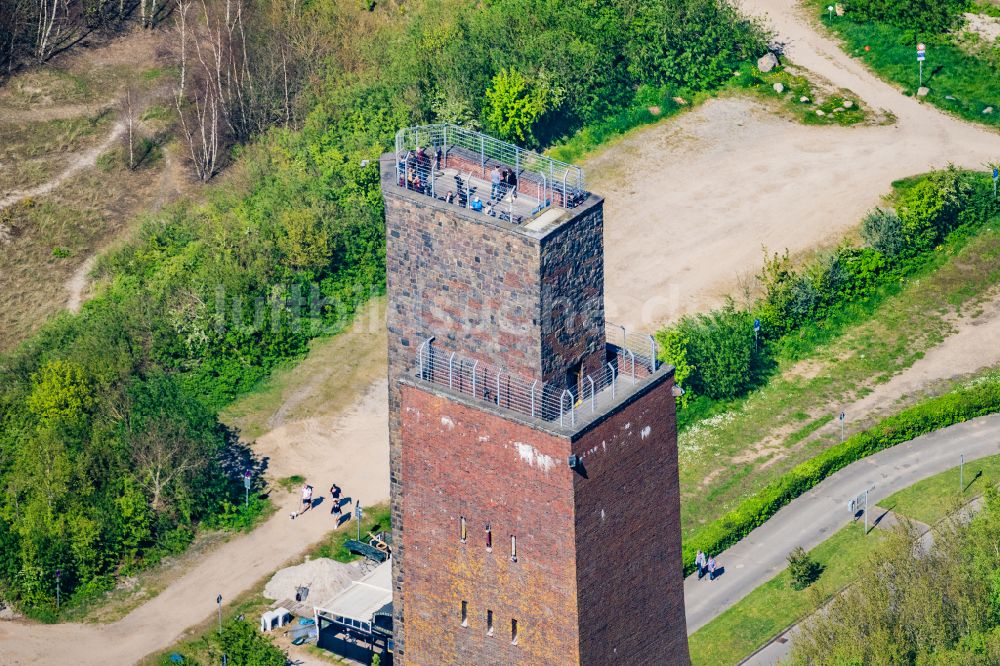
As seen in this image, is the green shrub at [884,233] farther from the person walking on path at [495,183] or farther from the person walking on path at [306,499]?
the person walking on path at [495,183]

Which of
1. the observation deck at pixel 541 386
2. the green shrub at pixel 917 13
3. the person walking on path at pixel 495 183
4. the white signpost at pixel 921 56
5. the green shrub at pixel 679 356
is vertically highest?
the person walking on path at pixel 495 183

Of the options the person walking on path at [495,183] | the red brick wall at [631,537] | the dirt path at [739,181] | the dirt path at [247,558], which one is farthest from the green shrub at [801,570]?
the person walking on path at [495,183]

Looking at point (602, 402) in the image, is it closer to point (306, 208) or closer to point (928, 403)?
point (928, 403)

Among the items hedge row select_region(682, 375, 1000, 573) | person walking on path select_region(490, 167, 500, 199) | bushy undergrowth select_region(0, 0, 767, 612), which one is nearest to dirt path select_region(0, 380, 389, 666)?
bushy undergrowth select_region(0, 0, 767, 612)

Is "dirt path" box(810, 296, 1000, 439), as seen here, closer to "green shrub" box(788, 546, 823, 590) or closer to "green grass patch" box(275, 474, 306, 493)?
"green shrub" box(788, 546, 823, 590)

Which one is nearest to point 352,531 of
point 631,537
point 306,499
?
point 306,499

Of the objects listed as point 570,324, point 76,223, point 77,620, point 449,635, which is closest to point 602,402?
Result: point 570,324

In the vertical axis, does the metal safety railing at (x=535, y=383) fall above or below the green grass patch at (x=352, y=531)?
above
